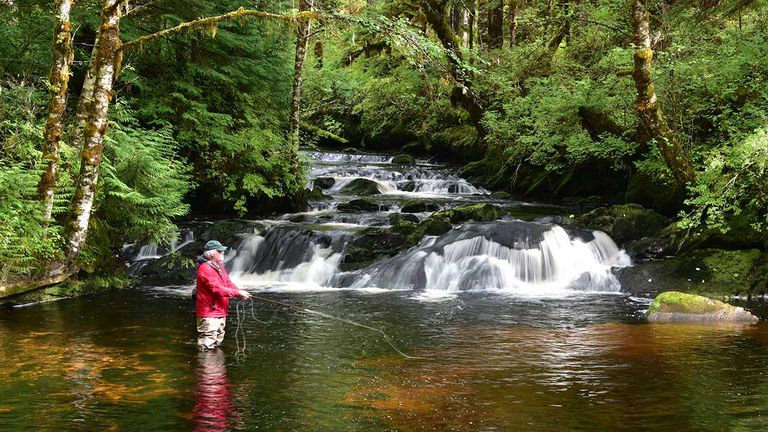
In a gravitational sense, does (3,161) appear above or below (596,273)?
above

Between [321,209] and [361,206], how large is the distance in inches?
58.0

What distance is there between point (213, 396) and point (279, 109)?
16.8 m

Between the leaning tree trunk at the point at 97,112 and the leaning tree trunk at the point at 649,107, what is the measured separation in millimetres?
11056

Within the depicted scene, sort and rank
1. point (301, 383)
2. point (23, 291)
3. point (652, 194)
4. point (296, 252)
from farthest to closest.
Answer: point (652, 194)
point (296, 252)
point (23, 291)
point (301, 383)

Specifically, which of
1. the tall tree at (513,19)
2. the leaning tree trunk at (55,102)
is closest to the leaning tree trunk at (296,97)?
the leaning tree trunk at (55,102)

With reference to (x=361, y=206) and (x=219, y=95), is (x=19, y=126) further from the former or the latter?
(x=361, y=206)

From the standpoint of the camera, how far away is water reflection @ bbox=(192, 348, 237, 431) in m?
7.00

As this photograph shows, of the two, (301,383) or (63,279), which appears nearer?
(301,383)

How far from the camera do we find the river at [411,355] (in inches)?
285

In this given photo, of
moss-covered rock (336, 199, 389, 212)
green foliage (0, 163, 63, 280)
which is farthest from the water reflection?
moss-covered rock (336, 199, 389, 212)

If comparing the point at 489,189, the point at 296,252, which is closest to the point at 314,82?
the point at 489,189

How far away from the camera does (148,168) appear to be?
15422 millimetres

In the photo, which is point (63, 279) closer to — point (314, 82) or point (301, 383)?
point (301, 383)

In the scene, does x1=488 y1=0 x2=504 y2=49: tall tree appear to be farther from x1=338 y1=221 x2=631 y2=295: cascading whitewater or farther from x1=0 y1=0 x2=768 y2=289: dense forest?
x1=338 y1=221 x2=631 y2=295: cascading whitewater
